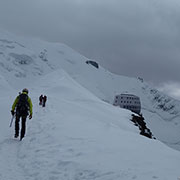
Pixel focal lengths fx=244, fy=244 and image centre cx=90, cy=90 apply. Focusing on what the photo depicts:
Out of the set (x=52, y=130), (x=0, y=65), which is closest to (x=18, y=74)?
(x=0, y=65)

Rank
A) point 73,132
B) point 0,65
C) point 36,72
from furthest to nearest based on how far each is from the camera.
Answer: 1. point 36,72
2. point 0,65
3. point 73,132

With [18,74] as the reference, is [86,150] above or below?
below

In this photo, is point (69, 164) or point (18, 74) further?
point (18, 74)

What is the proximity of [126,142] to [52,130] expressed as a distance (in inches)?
166

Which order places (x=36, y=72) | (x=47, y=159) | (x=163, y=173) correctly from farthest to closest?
(x=36, y=72)
(x=47, y=159)
(x=163, y=173)

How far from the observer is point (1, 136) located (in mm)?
11453

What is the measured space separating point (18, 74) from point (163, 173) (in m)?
167

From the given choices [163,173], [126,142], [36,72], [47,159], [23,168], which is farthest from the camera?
[36,72]

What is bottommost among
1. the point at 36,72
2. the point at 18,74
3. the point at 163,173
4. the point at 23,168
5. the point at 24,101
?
the point at 163,173

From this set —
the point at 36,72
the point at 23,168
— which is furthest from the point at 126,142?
the point at 36,72

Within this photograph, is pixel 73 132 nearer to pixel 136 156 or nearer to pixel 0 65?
pixel 136 156

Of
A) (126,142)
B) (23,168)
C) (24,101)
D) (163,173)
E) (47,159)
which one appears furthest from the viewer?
(24,101)

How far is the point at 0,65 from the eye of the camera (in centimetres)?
16462

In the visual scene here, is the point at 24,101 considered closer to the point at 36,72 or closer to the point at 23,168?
the point at 23,168
